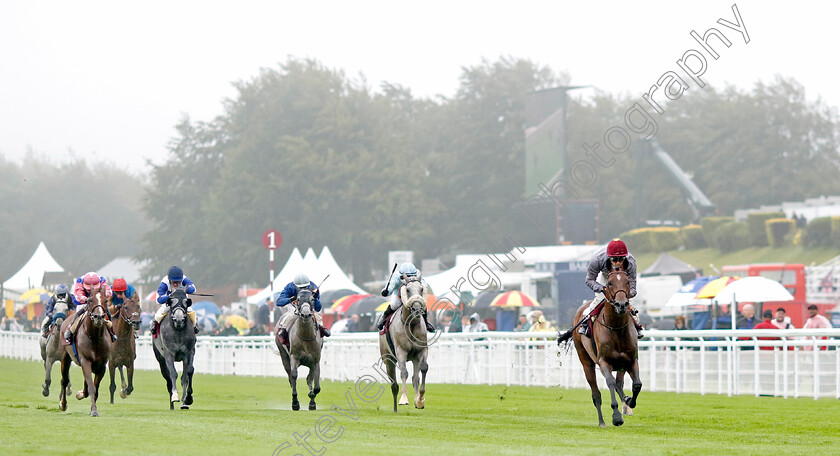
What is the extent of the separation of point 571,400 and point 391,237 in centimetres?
5258

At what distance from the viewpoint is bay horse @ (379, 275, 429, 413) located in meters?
15.8

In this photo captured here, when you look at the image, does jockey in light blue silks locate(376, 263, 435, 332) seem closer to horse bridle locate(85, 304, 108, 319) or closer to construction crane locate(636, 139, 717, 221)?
horse bridle locate(85, 304, 108, 319)

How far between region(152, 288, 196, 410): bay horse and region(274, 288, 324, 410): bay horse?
136 centimetres

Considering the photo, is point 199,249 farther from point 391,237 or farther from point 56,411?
point 56,411

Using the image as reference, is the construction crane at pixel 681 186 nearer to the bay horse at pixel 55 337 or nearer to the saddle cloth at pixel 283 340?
the bay horse at pixel 55 337

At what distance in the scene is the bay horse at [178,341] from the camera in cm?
1612

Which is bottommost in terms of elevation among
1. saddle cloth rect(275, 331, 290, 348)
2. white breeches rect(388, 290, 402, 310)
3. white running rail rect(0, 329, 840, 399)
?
white running rail rect(0, 329, 840, 399)

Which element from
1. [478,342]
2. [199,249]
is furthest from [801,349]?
[199,249]

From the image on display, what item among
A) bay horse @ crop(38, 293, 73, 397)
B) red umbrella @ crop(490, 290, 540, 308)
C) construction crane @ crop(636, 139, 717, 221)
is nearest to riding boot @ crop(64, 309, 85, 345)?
bay horse @ crop(38, 293, 73, 397)

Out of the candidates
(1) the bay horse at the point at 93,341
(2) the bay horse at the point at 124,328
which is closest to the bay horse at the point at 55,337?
(2) the bay horse at the point at 124,328

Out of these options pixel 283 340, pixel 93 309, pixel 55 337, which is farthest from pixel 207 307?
pixel 93 309

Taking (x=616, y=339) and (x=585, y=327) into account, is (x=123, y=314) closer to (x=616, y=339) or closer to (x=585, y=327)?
(x=585, y=327)

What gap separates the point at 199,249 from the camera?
75188 mm

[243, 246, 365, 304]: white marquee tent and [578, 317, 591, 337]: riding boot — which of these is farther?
[243, 246, 365, 304]: white marquee tent
